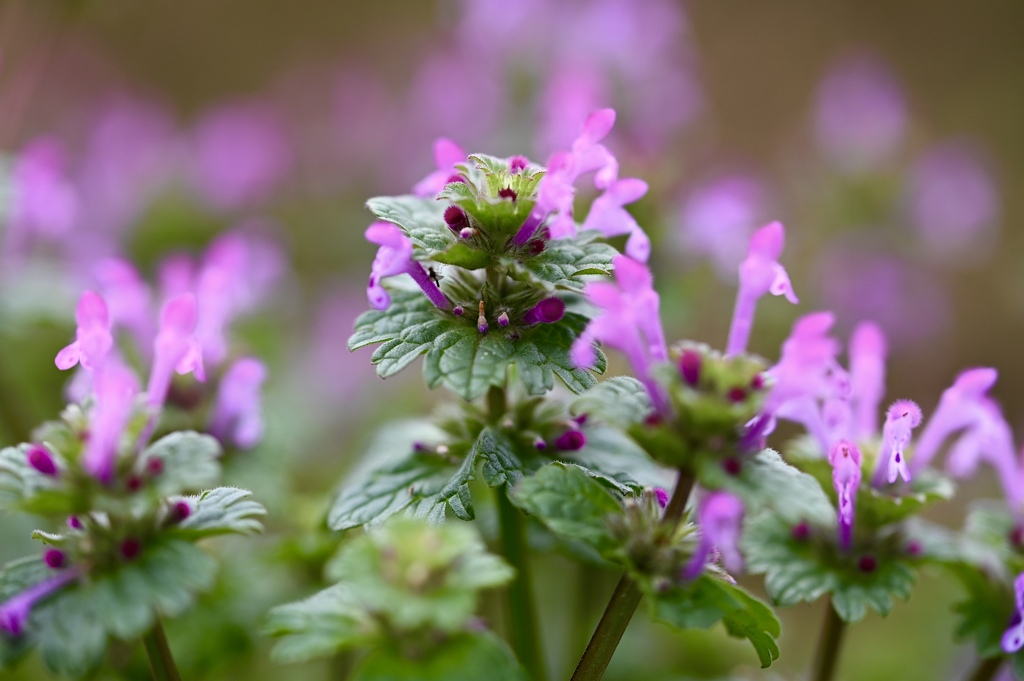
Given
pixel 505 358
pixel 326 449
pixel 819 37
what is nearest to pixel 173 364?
pixel 505 358

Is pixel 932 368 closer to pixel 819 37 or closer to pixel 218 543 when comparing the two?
pixel 819 37

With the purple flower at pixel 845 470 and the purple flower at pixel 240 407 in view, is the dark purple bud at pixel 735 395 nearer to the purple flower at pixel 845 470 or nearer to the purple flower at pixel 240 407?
the purple flower at pixel 845 470

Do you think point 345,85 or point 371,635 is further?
point 345,85

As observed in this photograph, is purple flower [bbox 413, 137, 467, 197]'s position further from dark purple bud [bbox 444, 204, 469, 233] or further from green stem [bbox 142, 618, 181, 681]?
green stem [bbox 142, 618, 181, 681]

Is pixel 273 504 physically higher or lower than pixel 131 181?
lower

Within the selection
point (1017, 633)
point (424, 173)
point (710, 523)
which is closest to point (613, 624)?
point (710, 523)

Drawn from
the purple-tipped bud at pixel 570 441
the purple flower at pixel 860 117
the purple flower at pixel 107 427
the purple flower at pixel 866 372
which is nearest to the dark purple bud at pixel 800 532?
the purple flower at pixel 866 372
